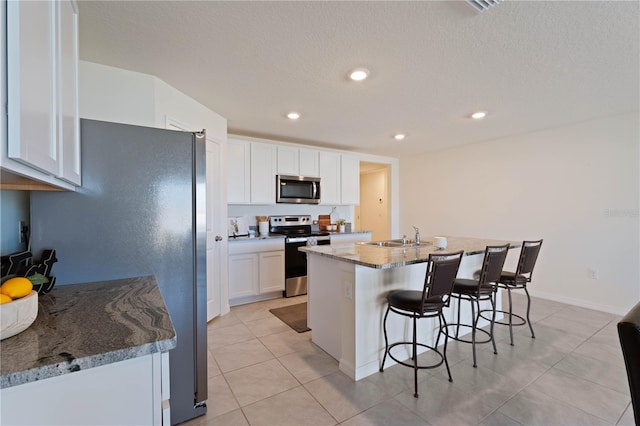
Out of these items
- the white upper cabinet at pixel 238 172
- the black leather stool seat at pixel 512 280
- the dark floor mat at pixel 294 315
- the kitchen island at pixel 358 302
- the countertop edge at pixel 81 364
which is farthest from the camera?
the white upper cabinet at pixel 238 172

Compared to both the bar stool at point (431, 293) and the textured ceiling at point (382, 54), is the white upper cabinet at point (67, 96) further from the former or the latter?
the bar stool at point (431, 293)

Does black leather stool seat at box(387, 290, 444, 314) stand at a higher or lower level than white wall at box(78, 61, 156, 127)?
lower

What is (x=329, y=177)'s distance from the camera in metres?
4.86

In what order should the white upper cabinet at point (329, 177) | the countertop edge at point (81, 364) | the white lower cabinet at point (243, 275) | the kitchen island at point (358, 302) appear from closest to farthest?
the countertop edge at point (81, 364), the kitchen island at point (358, 302), the white lower cabinet at point (243, 275), the white upper cabinet at point (329, 177)

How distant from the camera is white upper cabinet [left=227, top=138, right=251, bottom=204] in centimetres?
387

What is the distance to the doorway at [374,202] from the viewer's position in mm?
6648

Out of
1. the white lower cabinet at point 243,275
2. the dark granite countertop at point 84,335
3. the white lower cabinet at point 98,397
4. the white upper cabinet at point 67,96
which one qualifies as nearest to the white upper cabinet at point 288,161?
the white lower cabinet at point 243,275

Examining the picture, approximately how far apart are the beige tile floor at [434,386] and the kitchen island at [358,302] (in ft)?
0.45

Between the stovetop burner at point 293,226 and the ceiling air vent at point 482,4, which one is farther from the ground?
the ceiling air vent at point 482,4

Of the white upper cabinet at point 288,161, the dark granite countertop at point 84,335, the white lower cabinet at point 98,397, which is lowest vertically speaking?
the white lower cabinet at point 98,397

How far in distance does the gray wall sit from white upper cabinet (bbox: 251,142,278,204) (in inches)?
106

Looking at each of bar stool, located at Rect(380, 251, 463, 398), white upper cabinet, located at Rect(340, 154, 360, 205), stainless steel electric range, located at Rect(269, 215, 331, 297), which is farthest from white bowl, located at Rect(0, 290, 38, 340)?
white upper cabinet, located at Rect(340, 154, 360, 205)

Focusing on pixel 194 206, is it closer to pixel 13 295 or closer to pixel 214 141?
pixel 13 295

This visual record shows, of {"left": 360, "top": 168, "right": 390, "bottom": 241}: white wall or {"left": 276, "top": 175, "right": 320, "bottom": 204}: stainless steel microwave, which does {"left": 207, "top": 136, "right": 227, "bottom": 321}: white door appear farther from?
{"left": 360, "top": 168, "right": 390, "bottom": 241}: white wall
